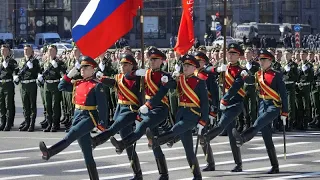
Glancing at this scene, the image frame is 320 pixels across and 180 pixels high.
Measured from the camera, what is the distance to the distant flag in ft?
50.8

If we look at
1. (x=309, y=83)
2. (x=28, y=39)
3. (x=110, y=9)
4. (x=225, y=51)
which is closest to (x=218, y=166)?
(x=225, y=51)

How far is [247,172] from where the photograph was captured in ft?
47.1

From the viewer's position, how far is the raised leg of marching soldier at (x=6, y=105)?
68.5 ft

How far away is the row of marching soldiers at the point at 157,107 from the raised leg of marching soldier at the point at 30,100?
23.6ft

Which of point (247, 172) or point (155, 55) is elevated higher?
point (155, 55)

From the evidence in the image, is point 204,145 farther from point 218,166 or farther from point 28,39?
point 28,39

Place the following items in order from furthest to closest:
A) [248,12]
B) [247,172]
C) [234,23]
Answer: [248,12]
[234,23]
[247,172]

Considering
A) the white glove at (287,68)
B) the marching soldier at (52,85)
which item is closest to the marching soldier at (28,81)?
the marching soldier at (52,85)

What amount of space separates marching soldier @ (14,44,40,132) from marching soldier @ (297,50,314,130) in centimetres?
620

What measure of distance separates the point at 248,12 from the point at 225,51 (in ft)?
235

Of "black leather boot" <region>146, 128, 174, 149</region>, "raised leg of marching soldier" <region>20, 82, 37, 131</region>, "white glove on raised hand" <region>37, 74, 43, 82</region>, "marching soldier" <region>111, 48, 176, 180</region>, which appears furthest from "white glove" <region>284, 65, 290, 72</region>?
"black leather boot" <region>146, 128, 174, 149</region>

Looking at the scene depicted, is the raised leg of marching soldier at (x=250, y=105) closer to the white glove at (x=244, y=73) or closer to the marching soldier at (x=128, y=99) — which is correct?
the white glove at (x=244, y=73)

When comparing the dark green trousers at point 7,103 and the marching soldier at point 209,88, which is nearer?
the marching soldier at point 209,88

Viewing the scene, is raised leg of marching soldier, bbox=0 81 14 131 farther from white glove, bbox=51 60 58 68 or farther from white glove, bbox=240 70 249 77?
white glove, bbox=240 70 249 77
